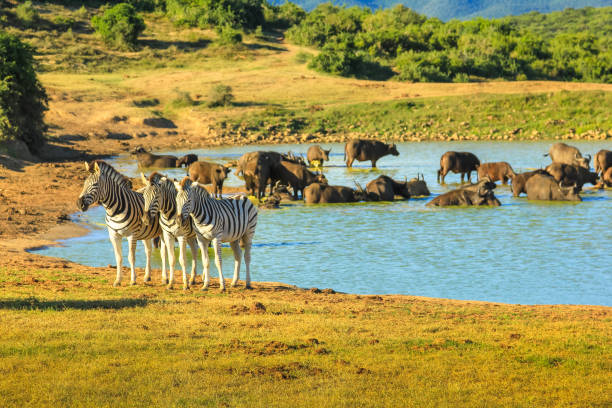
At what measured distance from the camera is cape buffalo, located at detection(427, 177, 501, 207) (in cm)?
2411

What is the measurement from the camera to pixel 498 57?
72.9 m

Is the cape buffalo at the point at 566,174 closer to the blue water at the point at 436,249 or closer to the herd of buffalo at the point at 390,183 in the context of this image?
the herd of buffalo at the point at 390,183

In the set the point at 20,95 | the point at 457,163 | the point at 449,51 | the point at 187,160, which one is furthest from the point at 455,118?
the point at 20,95

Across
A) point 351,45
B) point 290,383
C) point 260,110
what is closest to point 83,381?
point 290,383

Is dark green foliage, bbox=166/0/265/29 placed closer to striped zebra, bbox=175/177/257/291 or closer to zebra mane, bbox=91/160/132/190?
zebra mane, bbox=91/160/132/190

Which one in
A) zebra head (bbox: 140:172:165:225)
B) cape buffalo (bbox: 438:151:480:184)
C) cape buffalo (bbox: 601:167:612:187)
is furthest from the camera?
cape buffalo (bbox: 438:151:480:184)

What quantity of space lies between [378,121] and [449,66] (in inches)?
712

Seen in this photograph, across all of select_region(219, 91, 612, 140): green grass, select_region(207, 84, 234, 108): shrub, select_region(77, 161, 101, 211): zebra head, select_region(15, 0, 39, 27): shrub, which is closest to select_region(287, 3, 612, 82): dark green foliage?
select_region(219, 91, 612, 140): green grass

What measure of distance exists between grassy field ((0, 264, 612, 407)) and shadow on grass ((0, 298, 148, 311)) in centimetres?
3

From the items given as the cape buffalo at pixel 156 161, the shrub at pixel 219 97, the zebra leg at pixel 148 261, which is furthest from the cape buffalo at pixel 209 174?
the shrub at pixel 219 97

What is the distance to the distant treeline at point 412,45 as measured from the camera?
67438 mm

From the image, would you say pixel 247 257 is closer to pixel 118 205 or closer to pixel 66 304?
pixel 118 205

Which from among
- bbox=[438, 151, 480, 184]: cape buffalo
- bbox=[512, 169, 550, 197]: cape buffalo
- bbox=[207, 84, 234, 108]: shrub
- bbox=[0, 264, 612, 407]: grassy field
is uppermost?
bbox=[207, 84, 234, 108]: shrub

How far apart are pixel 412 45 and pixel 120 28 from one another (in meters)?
29.2
